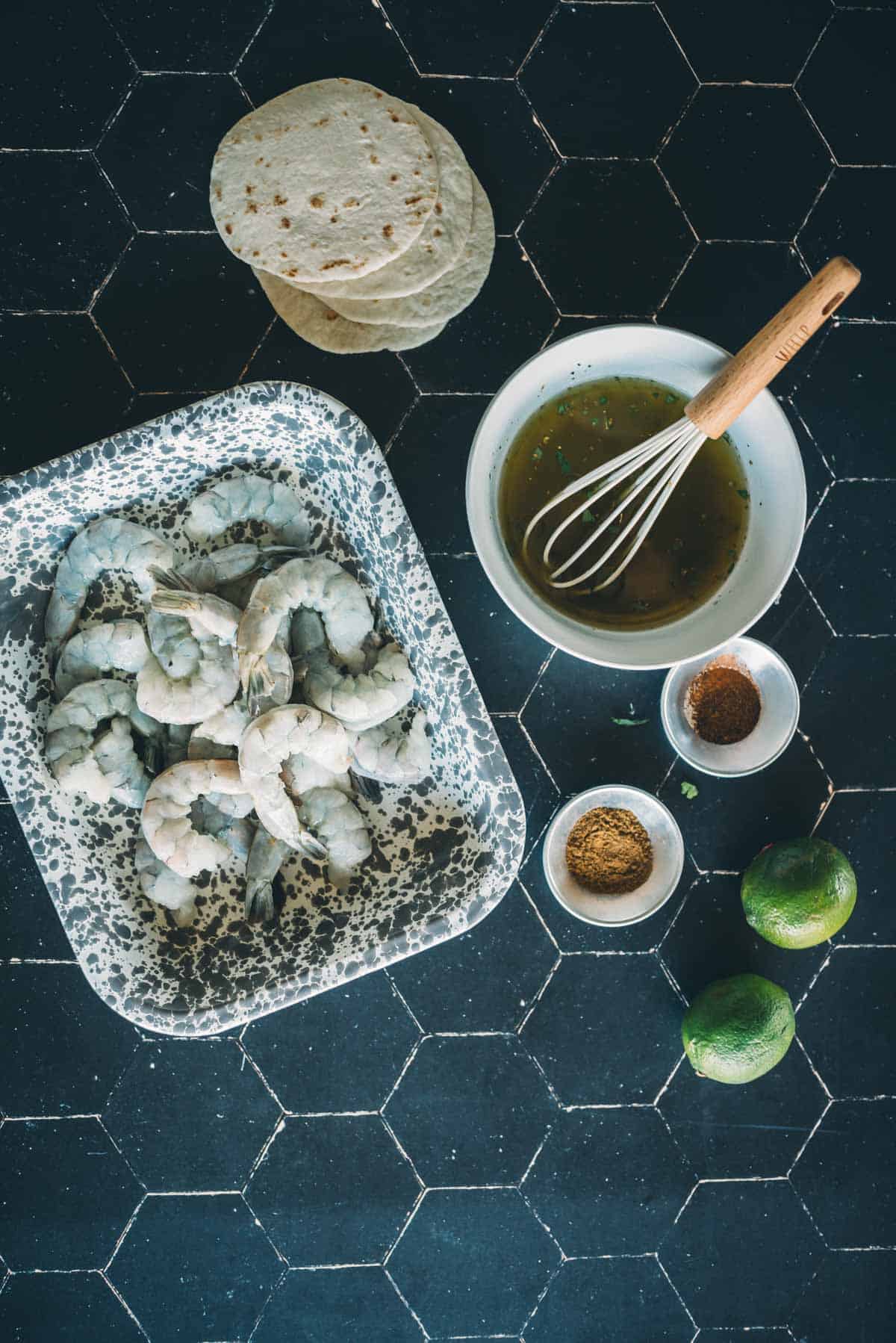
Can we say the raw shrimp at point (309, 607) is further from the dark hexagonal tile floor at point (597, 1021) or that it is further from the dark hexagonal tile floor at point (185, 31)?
the dark hexagonal tile floor at point (185, 31)

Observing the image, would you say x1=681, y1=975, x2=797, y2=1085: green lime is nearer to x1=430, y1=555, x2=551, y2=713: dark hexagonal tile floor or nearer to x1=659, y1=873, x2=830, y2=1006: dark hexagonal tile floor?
x1=659, y1=873, x2=830, y2=1006: dark hexagonal tile floor

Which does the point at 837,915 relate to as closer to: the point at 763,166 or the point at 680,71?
the point at 763,166

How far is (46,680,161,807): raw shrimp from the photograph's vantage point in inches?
45.1

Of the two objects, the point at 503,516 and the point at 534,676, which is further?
the point at 534,676

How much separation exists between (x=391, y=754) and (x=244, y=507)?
335mm

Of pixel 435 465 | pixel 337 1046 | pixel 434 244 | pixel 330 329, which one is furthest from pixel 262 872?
pixel 434 244

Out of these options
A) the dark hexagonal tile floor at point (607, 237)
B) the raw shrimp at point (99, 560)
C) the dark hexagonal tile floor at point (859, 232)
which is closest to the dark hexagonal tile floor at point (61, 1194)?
the raw shrimp at point (99, 560)

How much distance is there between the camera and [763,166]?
4.31 feet

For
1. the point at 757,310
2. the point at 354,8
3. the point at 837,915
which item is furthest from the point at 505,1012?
the point at 354,8

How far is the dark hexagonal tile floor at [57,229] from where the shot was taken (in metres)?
1.28

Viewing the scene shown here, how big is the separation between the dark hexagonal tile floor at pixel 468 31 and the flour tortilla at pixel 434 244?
0.34ft

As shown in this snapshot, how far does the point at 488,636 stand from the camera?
1.30 meters

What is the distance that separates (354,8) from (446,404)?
512mm

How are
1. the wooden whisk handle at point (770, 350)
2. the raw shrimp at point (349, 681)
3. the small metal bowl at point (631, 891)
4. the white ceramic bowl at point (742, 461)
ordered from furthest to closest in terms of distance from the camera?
the small metal bowl at point (631, 891) < the raw shrimp at point (349, 681) < the white ceramic bowl at point (742, 461) < the wooden whisk handle at point (770, 350)
